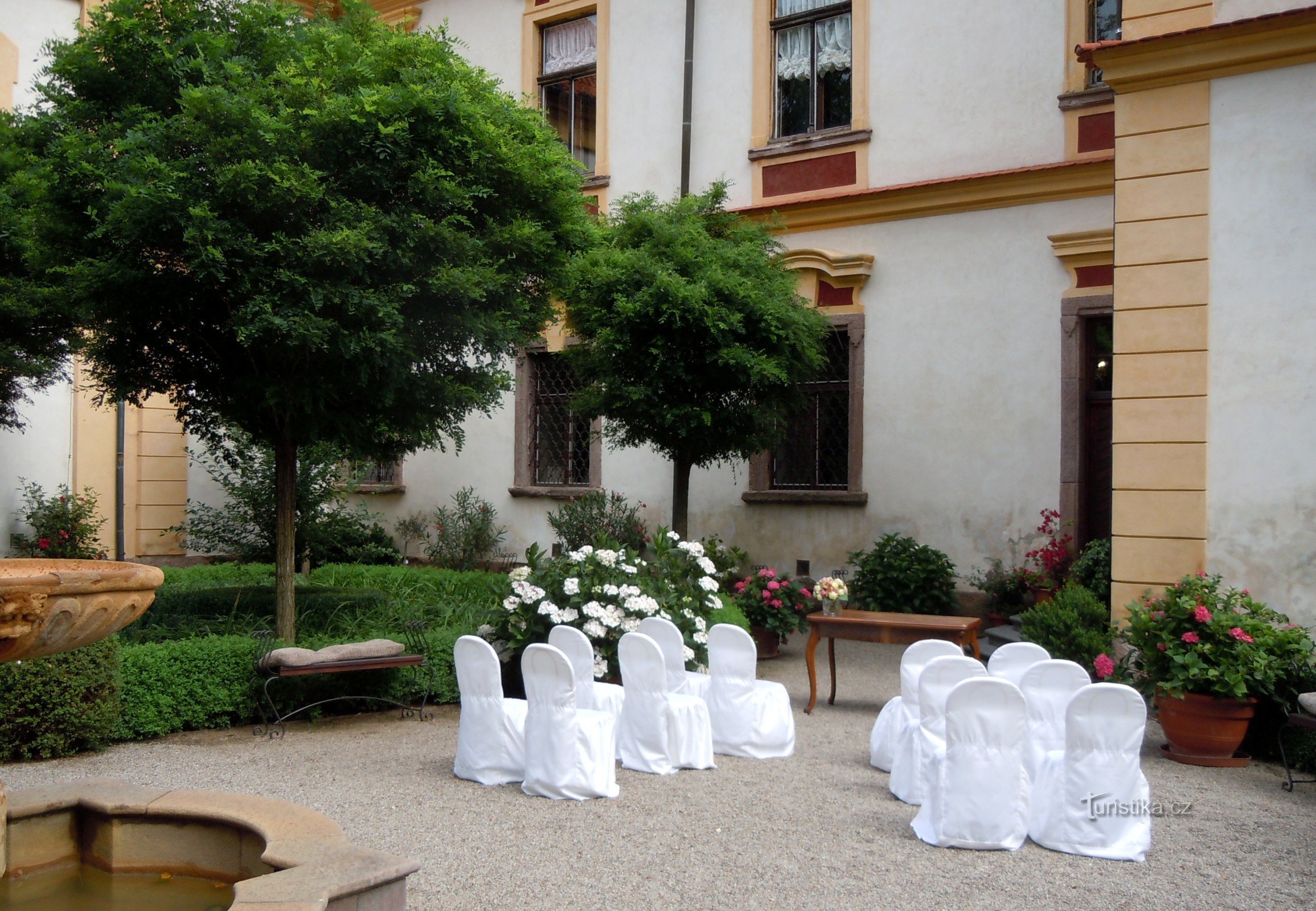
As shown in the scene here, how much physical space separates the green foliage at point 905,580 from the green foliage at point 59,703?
707cm

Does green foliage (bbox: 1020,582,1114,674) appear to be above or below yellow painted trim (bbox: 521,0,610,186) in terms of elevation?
below

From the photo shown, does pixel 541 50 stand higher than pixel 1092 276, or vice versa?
pixel 541 50

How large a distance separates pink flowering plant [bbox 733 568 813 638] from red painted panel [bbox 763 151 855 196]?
4.73 meters

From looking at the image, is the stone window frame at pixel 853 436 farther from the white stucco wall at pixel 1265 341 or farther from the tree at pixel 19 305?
the tree at pixel 19 305

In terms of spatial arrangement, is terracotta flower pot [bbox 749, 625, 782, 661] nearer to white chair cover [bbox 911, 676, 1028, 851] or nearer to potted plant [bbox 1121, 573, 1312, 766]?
potted plant [bbox 1121, 573, 1312, 766]

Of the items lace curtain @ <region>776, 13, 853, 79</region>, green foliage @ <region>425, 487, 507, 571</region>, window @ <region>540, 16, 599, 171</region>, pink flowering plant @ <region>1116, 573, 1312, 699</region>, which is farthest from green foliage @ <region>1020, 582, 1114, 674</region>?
window @ <region>540, 16, 599, 171</region>

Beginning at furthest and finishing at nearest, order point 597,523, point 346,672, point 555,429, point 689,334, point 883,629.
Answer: point 555,429 → point 597,523 → point 689,334 → point 883,629 → point 346,672

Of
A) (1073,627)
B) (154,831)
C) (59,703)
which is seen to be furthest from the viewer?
(1073,627)

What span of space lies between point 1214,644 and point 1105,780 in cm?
230

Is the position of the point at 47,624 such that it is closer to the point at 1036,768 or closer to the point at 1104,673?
the point at 1036,768

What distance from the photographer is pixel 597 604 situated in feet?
25.3

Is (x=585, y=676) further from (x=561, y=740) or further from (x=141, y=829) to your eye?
(x=141, y=829)

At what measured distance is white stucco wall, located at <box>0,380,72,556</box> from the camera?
46.7 feet

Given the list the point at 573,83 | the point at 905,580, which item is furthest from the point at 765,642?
the point at 573,83
